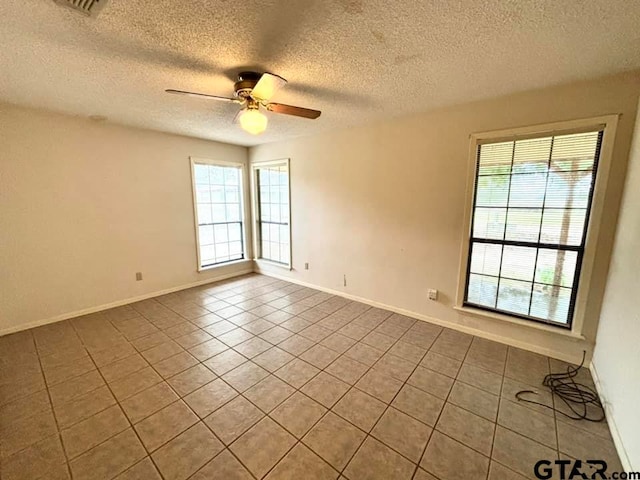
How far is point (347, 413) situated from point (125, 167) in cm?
393

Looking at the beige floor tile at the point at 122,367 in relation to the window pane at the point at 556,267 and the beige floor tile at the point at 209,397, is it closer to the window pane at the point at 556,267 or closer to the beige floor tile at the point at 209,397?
the beige floor tile at the point at 209,397

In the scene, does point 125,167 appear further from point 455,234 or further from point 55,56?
point 455,234

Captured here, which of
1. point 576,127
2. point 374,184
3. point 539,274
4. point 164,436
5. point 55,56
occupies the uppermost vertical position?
point 55,56

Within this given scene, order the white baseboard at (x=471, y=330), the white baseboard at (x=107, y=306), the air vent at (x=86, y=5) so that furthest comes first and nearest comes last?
the white baseboard at (x=107, y=306)
the white baseboard at (x=471, y=330)
the air vent at (x=86, y=5)

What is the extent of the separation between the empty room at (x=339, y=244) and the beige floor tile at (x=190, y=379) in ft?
0.06

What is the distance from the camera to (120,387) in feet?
6.83

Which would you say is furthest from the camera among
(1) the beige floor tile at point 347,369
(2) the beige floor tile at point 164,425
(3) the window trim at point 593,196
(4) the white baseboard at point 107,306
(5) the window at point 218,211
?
(5) the window at point 218,211

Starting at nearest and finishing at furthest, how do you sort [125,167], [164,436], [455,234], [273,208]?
[164,436]
[455,234]
[125,167]
[273,208]

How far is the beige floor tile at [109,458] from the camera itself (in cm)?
143

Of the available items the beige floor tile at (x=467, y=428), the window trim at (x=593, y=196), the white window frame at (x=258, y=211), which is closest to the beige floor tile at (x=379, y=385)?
the beige floor tile at (x=467, y=428)

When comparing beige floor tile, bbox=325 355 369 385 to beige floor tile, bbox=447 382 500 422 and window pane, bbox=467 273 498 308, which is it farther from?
window pane, bbox=467 273 498 308

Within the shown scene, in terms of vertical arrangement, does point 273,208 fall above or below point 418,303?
above

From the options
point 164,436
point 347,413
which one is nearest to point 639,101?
point 347,413

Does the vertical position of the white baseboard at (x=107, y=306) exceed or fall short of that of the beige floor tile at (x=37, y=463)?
it exceeds it
